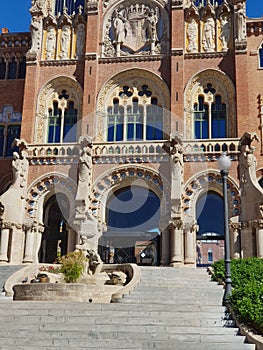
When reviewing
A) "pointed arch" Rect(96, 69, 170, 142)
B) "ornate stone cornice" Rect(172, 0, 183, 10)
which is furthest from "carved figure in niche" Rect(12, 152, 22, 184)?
"ornate stone cornice" Rect(172, 0, 183, 10)

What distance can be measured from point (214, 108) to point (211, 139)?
3.11 meters

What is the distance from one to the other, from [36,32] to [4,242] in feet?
48.4

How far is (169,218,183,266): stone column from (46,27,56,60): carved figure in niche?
48.4 ft

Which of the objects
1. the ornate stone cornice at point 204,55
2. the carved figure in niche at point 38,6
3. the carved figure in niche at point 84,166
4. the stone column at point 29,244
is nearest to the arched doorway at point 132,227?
the carved figure in niche at point 84,166

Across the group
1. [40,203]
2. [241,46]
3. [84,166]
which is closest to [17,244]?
[40,203]

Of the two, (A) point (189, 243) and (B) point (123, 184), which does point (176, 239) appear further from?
(B) point (123, 184)

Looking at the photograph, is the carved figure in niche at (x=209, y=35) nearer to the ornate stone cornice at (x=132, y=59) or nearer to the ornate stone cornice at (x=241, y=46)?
the ornate stone cornice at (x=241, y=46)

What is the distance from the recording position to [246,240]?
27.0 meters

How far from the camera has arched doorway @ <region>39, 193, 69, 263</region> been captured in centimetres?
3120

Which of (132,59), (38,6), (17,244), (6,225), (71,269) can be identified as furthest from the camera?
(38,6)

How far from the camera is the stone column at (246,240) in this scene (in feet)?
88.1

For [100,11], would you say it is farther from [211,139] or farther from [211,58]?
[211,139]

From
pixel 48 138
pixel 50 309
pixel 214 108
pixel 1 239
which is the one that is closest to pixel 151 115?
pixel 214 108

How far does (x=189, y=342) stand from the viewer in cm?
1347
